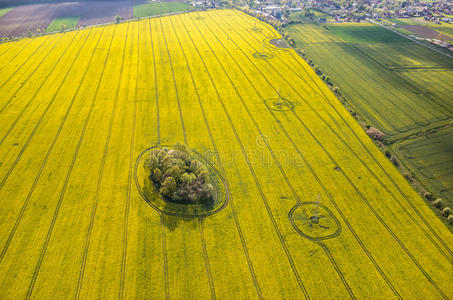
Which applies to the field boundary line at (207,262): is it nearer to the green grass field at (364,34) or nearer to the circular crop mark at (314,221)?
the circular crop mark at (314,221)

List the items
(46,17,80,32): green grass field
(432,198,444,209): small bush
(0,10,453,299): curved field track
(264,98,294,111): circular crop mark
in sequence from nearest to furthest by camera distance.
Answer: (0,10,453,299): curved field track
(432,198,444,209): small bush
(264,98,294,111): circular crop mark
(46,17,80,32): green grass field

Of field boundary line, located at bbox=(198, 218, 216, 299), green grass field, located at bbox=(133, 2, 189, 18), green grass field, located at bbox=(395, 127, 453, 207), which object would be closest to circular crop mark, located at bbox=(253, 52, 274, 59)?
green grass field, located at bbox=(395, 127, 453, 207)

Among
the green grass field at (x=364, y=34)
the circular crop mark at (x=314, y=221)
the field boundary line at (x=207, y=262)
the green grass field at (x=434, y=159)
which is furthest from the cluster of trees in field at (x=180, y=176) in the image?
the green grass field at (x=364, y=34)

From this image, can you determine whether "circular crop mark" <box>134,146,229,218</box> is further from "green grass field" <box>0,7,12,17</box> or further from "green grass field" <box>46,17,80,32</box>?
"green grass field" <box>0,7,12,17</box>

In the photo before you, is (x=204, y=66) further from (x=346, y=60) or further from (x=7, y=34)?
(x=7, y=34)

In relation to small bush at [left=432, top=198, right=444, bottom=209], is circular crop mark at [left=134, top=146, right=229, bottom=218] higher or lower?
higher

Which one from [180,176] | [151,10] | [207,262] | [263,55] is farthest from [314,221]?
[151,10]
